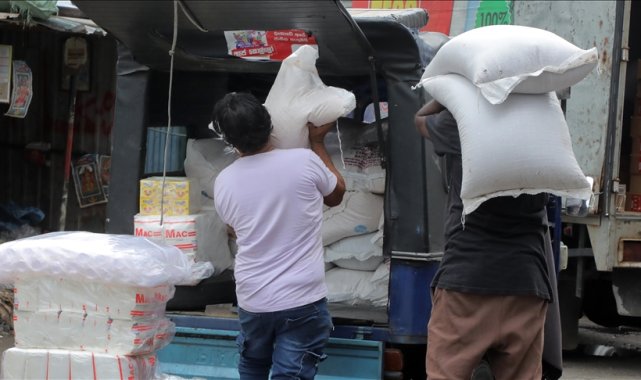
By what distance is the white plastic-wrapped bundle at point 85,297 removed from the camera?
409 centimetres

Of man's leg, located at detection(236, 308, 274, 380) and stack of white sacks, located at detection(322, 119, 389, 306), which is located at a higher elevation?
stack of white sacks, located at detection(322, 119, 389, 306)

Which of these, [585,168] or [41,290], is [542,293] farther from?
[585,168]

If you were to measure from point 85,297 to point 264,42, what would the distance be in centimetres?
175

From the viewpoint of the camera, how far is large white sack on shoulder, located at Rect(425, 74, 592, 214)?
3.62 m

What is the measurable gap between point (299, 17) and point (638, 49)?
457cm

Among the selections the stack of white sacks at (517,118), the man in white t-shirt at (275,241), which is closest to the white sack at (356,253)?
the man in white t-shirt at (275,241)

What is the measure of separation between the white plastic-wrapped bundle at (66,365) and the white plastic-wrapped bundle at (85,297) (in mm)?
165

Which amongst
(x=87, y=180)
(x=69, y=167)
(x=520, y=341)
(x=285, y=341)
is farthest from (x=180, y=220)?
(x=87, y=180)

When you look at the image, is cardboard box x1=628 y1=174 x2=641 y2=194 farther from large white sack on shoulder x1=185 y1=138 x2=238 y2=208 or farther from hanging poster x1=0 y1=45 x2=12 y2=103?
hanging poster x1=0 y1=45 x2=12 y2=103

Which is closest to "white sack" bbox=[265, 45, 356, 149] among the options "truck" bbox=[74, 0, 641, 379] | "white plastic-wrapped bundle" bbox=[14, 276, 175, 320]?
"truck" bbox=[74, 0, 641, 379]

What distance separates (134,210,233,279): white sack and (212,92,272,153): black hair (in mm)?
959

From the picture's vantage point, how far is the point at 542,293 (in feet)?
12.5

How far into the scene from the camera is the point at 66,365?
4082 mm

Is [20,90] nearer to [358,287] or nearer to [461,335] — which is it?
[358,287]
